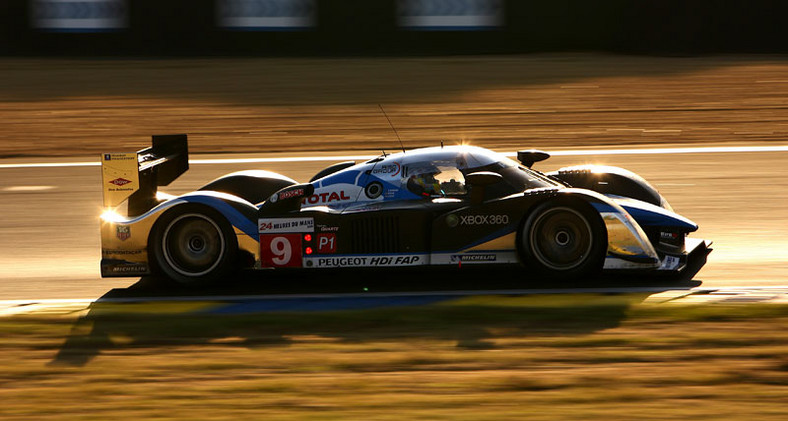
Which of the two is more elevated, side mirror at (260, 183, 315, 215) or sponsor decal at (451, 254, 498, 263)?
side mirror at (260, 183, 315, 215)

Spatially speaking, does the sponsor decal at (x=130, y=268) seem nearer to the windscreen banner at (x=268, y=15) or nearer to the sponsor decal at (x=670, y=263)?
the sponsor decal at (x=670, y=263)

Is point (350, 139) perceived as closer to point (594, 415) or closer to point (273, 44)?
point (273, 44)

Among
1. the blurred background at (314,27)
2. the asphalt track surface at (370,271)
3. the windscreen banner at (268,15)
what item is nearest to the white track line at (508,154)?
the asphalt track surface at (370,271)

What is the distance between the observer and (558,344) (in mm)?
6414

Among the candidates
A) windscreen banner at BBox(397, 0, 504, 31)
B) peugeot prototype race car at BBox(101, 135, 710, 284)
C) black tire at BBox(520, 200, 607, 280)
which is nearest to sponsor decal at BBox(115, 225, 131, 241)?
peugeot prototype race car at BBox(101, 135, 710, 284)

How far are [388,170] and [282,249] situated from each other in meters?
1.07

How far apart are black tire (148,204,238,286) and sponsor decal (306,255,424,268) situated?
69cm

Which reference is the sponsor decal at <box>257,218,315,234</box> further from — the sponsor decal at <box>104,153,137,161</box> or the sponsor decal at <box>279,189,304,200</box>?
the sponsor decal at <box>104,153,137,161</box>

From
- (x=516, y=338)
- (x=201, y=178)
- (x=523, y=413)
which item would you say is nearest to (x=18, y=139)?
(x=201, y=178)

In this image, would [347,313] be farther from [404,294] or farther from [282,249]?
[282,249]

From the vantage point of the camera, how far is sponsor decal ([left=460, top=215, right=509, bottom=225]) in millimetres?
7746

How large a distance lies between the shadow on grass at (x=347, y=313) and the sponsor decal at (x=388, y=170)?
0.84 meters

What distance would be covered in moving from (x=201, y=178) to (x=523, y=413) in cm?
965

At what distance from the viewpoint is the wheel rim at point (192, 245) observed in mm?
8055
